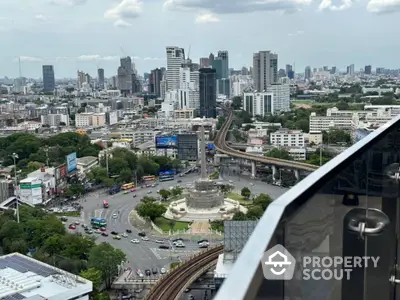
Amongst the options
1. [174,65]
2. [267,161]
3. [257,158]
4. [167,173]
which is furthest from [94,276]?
[174,65]

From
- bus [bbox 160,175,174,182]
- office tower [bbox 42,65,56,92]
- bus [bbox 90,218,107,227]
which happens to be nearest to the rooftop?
bus [bbox 90,218,107,227]

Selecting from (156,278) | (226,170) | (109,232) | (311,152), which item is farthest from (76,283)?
(311,152)

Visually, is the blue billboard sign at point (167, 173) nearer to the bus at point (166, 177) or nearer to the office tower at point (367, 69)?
the bus at point (166, 177)

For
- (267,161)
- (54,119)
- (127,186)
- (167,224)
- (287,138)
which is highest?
(54,119)

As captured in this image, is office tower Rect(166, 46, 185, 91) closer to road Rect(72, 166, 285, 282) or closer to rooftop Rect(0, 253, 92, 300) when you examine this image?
road Rect(72, 166, 285, 282)

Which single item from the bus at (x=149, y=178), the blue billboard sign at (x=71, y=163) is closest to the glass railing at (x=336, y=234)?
the blue billboard sign at (x=71, y=163)

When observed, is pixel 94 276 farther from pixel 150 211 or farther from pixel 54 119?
pixel 54 119

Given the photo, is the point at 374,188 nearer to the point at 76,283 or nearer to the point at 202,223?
the point at 76,283

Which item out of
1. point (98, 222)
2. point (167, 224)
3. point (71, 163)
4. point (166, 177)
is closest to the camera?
point (98, 222)
